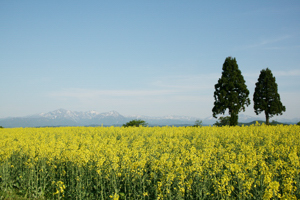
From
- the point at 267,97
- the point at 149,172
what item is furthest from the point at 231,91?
the point at 149,172

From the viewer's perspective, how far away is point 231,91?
40.1 meters

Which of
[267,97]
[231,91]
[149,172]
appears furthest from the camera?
[267,97]

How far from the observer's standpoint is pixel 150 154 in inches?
390

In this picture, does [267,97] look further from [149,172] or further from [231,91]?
[149,172]

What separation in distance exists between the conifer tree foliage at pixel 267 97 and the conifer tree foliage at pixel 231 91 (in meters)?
7.79

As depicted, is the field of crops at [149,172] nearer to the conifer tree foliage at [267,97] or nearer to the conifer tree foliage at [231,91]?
the conifer tree foliage at [231,91]

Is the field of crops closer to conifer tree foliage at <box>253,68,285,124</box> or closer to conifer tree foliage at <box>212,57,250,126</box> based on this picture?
conifer tree foliage at <box>212,57,250,126</box>

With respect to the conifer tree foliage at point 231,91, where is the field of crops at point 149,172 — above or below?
below

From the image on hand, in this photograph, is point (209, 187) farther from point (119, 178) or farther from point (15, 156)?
point (15, 156)

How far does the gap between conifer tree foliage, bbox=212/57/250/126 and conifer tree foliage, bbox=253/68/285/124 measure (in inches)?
307

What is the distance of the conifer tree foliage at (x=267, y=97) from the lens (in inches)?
1796

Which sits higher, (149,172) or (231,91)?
(231,91)

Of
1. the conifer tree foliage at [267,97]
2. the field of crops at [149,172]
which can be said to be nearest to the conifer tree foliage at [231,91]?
the conifer tree foliage at [267,97]

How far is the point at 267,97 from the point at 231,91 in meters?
11.5
